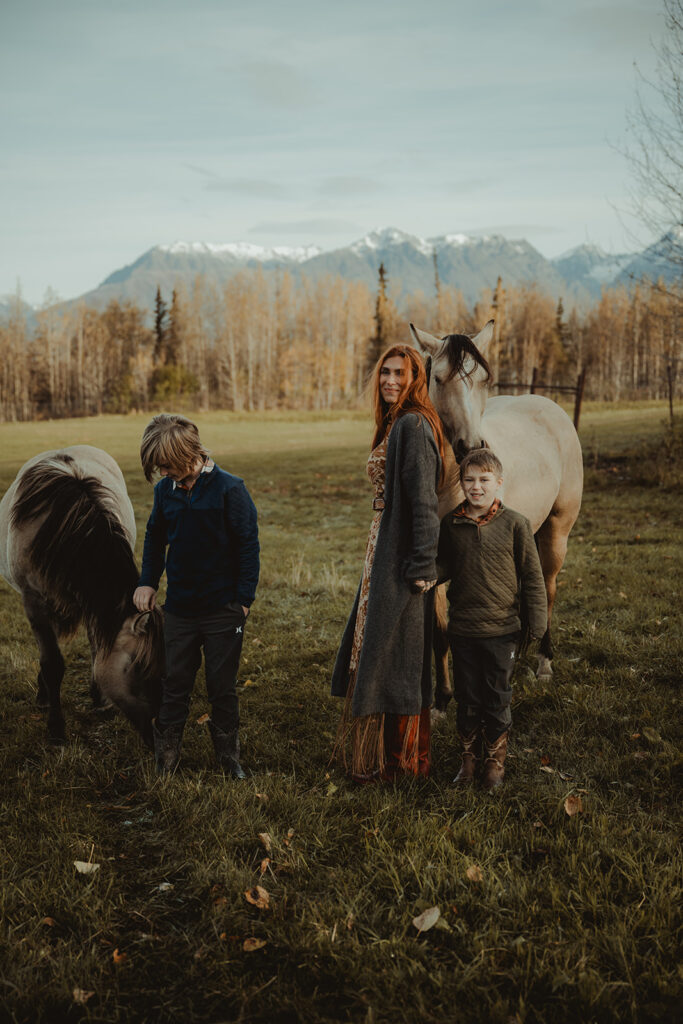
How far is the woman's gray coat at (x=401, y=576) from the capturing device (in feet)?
9.64

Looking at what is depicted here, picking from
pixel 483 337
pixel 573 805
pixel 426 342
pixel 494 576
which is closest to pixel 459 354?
pixel 426 342

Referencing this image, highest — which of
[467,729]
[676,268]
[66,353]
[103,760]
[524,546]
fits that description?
[66,353]

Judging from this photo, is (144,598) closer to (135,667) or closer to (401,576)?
(135,667)

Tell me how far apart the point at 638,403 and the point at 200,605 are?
1680 inches

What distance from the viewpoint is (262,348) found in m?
55.8

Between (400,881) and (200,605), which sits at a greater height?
(200,605)

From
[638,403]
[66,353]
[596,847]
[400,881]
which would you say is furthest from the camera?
[66,353]

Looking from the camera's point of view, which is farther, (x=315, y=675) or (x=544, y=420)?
(x=544, y=420)

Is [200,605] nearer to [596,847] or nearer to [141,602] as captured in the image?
[141,602]

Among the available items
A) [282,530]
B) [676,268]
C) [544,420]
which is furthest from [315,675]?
[676,268]

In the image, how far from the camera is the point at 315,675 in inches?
193

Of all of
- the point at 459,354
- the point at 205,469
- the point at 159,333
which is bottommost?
the point at 205,469

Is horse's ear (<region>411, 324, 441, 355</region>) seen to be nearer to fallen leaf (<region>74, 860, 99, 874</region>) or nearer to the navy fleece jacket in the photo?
the navy fleece jacket

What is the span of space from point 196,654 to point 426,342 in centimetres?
237
